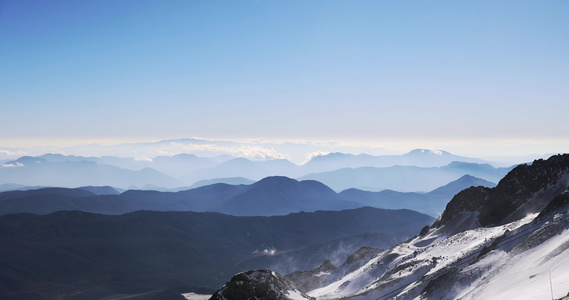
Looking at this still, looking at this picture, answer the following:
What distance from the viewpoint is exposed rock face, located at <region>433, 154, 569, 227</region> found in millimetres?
83188

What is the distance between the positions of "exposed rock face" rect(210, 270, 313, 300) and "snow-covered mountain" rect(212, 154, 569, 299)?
98cm

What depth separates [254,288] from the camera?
51.7 m

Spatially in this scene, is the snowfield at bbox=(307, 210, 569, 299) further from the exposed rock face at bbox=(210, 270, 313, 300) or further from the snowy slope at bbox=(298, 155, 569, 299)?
the exposed rock face at bbox=(210, 270, 313, 300)

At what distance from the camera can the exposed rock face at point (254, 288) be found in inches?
2008

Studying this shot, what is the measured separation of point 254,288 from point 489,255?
3339 centimetres

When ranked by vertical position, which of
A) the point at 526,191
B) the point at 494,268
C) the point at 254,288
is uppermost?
the point at 526,191

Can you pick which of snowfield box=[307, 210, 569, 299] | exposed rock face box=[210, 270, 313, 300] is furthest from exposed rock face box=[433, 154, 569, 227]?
exposed rock face box=[210, 270, 313, 300]

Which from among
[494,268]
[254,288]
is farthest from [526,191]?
[254,288]

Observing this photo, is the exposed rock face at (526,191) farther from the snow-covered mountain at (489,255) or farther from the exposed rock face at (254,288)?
the exposed rock face at (254,288)

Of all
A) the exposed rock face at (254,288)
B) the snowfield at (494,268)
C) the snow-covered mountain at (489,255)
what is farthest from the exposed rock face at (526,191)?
the exposed rock face at (254,288)

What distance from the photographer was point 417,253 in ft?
293

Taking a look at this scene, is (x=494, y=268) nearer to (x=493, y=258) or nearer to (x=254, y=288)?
(x=493, y=258)

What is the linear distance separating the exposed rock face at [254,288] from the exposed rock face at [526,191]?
61.0 meters

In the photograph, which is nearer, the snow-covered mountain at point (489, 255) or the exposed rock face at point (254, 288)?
the snow-covered mountain at point (489, 255)
